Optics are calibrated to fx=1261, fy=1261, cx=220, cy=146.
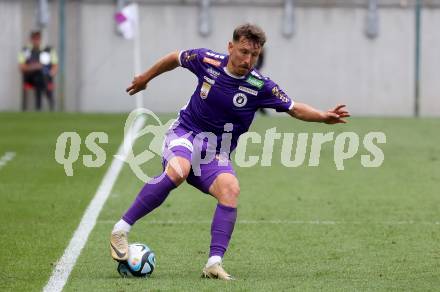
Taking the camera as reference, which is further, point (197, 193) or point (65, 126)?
point (65, 126)

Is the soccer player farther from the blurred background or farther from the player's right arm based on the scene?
the blurred background

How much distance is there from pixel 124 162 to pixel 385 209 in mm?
5594

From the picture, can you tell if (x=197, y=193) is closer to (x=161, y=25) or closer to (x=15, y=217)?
(x=15, y=217)

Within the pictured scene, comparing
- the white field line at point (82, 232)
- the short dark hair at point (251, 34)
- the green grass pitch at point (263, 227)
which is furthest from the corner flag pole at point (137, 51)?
the short dark hair at point (251, 34)

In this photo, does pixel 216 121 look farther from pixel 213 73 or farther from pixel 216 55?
pixel 216 55

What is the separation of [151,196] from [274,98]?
1.08 m

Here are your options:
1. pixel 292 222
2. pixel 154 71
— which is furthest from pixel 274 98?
pixel 292 222

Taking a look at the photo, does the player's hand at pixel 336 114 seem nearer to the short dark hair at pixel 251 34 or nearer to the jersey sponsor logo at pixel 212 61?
the short dark hair at pixel 251 34

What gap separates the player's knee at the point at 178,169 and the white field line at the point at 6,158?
8.56 metres

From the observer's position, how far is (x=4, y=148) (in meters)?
19.4

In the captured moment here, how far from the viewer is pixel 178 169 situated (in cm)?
839

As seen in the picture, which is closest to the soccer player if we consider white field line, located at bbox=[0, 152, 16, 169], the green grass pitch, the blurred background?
the green grass pitch

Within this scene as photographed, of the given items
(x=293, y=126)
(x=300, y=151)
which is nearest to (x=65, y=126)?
(x=293, y=126)

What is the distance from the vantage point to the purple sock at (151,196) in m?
8.41
